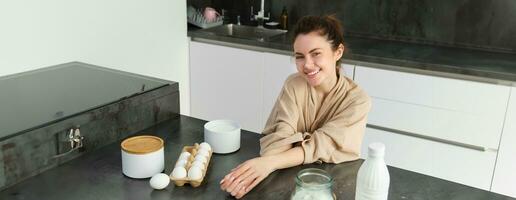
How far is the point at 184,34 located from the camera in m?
2.88

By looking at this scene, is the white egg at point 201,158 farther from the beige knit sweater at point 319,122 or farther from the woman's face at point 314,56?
the woman's face at point 314,56

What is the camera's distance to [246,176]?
119 centimetres

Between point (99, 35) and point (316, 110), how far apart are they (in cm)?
124

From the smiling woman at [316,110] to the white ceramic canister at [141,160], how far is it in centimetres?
26

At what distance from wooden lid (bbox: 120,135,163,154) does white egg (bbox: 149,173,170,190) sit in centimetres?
8

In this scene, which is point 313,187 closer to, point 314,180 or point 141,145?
point 314,180

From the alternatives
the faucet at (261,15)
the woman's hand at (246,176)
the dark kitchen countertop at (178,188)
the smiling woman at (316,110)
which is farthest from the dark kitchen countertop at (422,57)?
the woman's hand at (246,176)

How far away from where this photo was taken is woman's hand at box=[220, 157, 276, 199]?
3.79ft

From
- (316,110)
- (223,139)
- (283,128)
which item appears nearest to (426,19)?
(316,110)

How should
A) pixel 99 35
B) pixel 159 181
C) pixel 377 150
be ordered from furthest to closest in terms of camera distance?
pixel 99 35, pixel 159 181, pixel 377 150

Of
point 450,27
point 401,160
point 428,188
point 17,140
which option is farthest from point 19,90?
point 450,27

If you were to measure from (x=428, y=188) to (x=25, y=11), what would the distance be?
5.17 ft

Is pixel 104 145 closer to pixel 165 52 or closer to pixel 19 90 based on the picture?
pixel 19 90

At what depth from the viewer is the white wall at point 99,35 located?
186 cm
